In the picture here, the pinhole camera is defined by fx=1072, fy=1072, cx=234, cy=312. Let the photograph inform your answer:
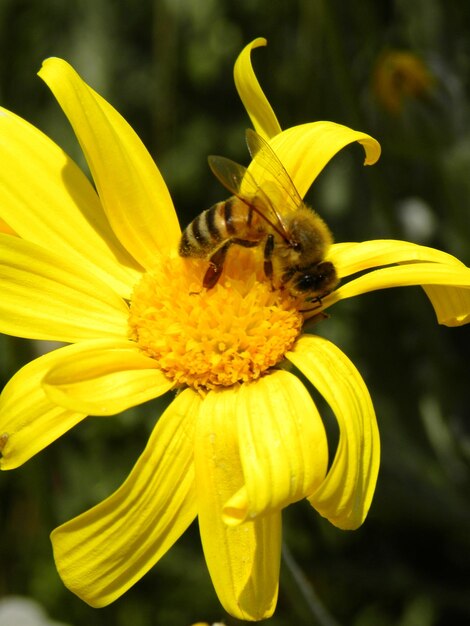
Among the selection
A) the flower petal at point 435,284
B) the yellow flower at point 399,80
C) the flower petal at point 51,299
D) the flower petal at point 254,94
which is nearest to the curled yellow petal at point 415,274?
the flower petal at point 435,284

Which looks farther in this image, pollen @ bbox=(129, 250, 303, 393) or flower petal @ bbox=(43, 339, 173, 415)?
pollen @ bbox=(129, 250, 303, 393)

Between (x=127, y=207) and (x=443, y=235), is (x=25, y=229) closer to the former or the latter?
(x=127, y=207)

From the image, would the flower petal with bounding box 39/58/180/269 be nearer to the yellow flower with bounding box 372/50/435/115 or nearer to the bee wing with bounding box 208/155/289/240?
the bee wing with bounding box 208/155/289/240

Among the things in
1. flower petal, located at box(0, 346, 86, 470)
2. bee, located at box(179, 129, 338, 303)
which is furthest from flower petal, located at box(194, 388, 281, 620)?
bee, located at box(179, 129, 338, 303)

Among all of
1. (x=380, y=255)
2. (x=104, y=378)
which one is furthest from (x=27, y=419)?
(x=380, y=255)

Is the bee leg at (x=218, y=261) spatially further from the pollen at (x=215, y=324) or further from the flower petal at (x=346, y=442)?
the flower petal at (x=346, y=442)

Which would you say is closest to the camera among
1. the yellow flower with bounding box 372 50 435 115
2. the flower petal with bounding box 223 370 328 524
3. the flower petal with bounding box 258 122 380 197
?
the flower petal with bounding box 223 370 328 524

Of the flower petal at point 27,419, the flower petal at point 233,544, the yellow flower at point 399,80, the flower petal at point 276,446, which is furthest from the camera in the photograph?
the yellow flower at point 399,80

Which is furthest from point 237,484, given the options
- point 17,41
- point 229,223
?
point 17,41
